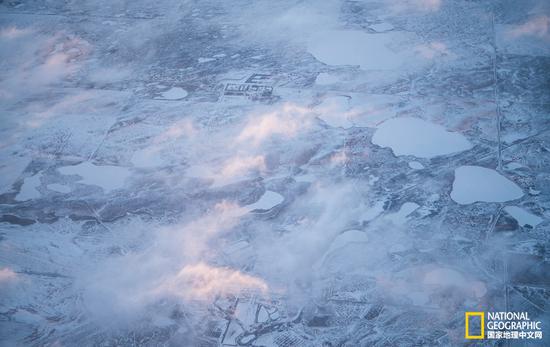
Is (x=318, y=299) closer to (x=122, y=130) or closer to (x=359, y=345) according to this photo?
(x=359, y=345)

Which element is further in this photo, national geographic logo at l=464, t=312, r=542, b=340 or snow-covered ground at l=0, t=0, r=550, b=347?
snow-covered ground at l=0, t=0, r=550, b=347

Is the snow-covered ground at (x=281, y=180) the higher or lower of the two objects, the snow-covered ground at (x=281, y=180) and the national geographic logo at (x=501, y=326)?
the higher

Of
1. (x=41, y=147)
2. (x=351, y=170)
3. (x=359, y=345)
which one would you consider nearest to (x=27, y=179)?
(x=41, y=147)

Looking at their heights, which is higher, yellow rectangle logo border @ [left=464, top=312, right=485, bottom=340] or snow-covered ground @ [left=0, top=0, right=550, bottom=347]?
snow-covered ground @ [left=0, top=0, right=550, bottom=347]

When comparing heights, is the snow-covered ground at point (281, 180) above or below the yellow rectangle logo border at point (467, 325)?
above

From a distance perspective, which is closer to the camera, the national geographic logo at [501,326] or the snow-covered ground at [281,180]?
the national geographic logo at [501,326]
